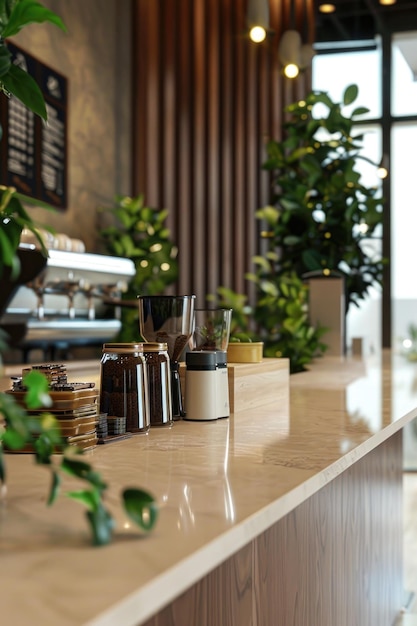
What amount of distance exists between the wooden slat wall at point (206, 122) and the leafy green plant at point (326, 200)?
1.30m

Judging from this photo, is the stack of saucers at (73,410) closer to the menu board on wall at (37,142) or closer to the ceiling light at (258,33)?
the menu board on wall at (37,142)

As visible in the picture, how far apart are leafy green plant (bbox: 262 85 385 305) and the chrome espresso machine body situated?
36.2 inches

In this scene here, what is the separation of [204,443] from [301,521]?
0.32m

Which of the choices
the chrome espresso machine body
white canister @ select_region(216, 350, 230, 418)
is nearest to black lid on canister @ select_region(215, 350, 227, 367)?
white canister @ select_region(216, 350, 230, 418)

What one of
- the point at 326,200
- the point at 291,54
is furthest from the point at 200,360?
the point at 291,54

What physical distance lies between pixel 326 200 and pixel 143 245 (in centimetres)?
142

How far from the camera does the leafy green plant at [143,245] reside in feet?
17.6

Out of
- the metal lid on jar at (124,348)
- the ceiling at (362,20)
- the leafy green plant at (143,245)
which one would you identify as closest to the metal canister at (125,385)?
the metal lid on jar at (124,348)

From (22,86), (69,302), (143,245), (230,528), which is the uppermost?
(143,245)

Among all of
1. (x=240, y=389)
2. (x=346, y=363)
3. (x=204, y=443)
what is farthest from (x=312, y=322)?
(x=204, y=443)

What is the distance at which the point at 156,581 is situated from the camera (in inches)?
25.0

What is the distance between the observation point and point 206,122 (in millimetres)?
6000

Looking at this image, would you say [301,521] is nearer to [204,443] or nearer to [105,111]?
[204,443]

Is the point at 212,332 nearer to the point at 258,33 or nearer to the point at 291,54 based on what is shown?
the point at 258,33
